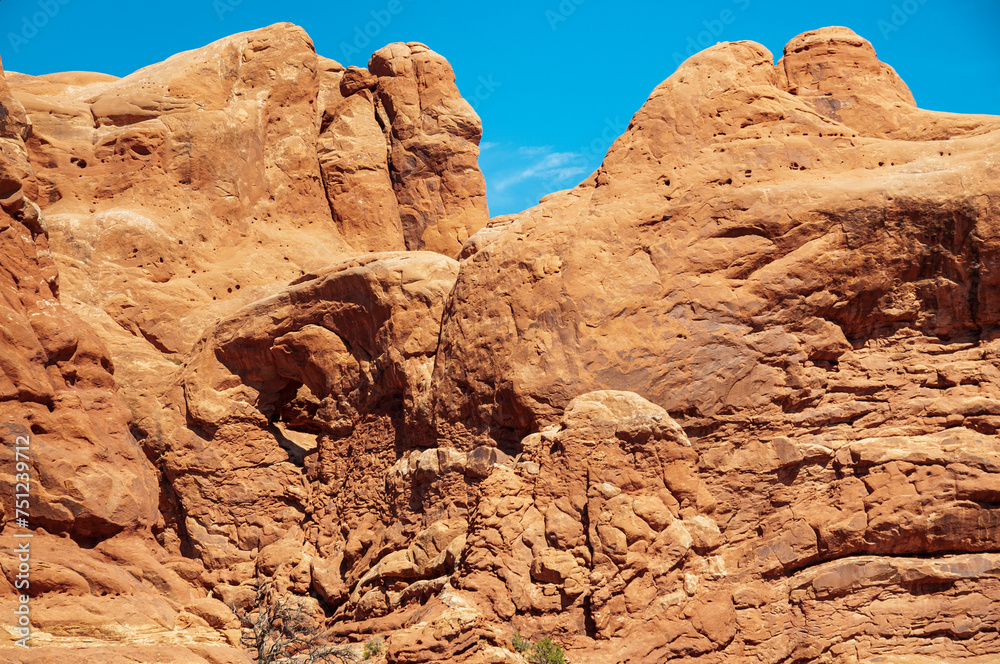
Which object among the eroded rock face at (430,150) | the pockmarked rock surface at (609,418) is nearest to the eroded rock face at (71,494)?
the pockmarked rock surface at (609,418)

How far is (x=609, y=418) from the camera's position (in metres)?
15.0

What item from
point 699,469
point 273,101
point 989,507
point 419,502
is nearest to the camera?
point 989,507

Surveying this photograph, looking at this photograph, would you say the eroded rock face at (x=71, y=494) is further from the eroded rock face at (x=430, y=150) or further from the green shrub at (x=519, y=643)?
the eroded rock face at (x=430, y=150)

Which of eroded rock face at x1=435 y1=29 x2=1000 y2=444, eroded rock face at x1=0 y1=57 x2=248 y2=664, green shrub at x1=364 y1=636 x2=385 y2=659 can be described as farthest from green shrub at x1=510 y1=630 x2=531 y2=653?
eroded rock face at x1=0 y1=57 x2=248 y2=664

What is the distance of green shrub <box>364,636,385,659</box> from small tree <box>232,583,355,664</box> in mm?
268

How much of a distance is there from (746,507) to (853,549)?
1.56m

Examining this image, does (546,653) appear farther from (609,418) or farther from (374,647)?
(609,418)

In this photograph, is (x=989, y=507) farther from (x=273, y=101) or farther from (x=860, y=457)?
(x=273, y=101)

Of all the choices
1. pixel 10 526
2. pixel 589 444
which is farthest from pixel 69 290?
pixel 589 444

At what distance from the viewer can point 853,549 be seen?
14.5m

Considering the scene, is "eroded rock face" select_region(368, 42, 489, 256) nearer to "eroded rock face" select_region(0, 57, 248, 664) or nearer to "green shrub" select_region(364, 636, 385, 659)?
"eroded rock face" select_region(0, 57, 248, 664)

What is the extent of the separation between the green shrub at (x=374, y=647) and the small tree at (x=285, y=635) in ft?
0.88

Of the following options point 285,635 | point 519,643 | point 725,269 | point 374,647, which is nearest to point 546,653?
point 519,643

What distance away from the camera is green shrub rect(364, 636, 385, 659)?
1457 centimetres
